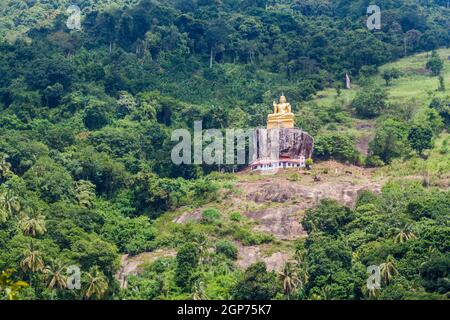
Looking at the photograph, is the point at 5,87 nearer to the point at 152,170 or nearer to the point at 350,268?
the point at 152,170

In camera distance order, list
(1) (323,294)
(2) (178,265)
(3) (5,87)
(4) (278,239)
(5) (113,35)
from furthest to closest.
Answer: (5) (113,35)
(3) (5,87)
(4) (278,239)
(2) (178,265)
(1) (323,294)

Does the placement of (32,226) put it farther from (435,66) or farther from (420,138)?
(435,66)

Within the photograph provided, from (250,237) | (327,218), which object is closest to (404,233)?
(327,218)

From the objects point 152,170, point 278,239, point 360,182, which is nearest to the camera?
point 278,239

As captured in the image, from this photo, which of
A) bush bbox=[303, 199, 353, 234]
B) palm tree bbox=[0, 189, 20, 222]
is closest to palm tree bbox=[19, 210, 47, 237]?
palm tree bbox=[0, 189, 20, 222]

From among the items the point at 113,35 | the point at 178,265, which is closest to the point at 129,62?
the point at 113,35

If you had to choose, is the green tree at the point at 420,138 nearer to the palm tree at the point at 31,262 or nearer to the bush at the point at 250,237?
the bush at the point at 250,237

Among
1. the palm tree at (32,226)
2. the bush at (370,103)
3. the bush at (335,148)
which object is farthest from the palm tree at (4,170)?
the bush at (370,103)

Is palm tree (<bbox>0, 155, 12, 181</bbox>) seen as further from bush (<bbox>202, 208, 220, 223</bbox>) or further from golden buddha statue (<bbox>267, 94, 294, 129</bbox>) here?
golden buddha statue (<bbox>267, 94, 294, 129</bbox>)
